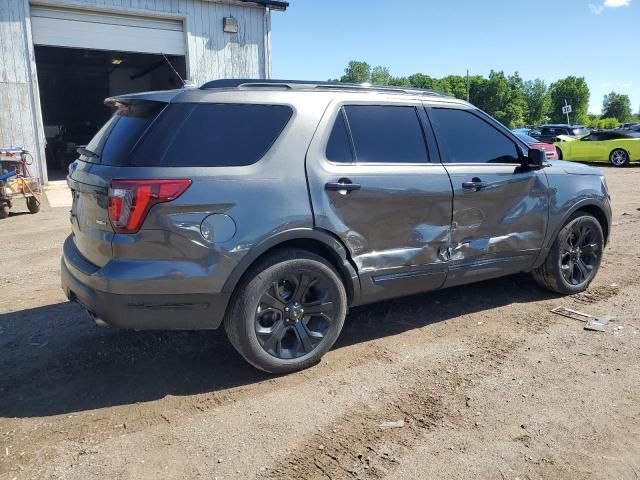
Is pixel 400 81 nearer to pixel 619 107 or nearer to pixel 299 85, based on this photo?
pixel 619 107

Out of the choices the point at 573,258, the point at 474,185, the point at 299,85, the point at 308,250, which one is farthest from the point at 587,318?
the point at 299,85

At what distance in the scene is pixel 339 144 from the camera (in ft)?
12.0

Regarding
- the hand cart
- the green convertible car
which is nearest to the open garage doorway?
the hand cart

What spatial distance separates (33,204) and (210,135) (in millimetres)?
8481

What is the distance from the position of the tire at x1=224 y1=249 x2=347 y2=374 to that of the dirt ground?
7.0 inches

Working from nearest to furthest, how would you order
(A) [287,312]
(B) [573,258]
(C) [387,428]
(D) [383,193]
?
(C) [387,428] < (A) [287,312] < (D) [383,193] < (B) [573,258]

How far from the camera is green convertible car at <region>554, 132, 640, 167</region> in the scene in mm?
19656

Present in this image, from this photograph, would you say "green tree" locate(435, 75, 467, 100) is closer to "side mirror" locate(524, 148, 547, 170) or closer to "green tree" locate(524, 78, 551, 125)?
"green tree" locate(524, 78, 551, 125)

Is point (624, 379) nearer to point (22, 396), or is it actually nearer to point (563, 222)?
point (563, 222)

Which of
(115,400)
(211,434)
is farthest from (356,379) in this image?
(115,400)

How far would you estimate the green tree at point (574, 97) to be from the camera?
4203 inches

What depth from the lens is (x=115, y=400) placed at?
3258 millimetres

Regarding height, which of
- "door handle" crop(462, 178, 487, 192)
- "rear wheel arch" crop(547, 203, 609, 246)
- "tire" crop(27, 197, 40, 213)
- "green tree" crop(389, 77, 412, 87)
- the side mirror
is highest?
"green tree" crop(389, 77, 412, 87)

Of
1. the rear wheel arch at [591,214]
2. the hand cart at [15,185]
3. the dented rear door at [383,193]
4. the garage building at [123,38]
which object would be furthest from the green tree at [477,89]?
the dented rear door at [383,193]
